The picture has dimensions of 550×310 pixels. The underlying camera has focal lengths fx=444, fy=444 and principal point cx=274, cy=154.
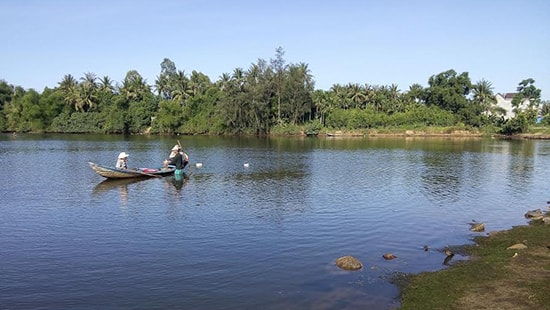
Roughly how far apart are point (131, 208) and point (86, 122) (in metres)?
104

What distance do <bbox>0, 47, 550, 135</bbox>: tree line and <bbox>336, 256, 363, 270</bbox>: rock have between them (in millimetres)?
89725

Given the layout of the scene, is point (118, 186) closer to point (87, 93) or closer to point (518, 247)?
point (518, 247)

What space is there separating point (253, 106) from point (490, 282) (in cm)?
9335

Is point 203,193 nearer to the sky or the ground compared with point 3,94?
nearer to the ground

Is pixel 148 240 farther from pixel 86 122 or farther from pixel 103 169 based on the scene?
pixel 86 122

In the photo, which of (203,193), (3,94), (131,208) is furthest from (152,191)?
(3,94)

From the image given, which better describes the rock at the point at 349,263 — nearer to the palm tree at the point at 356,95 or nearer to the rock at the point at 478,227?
the rock at the point at 478,227

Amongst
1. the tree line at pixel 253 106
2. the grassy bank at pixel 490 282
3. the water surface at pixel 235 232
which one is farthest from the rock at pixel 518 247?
the tree line at pixel 253 106

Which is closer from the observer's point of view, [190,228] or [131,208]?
[190,228]

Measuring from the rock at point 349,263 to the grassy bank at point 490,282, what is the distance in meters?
1.84

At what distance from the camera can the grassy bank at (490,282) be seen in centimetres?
1155

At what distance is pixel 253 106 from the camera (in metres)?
104

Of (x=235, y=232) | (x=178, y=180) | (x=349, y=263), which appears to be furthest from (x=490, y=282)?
(x=178, y=180)

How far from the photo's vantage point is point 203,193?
30.2 meters
